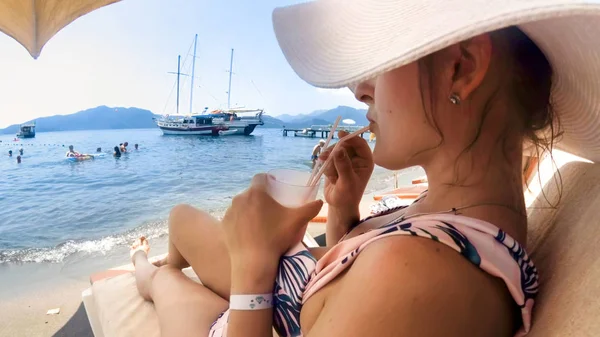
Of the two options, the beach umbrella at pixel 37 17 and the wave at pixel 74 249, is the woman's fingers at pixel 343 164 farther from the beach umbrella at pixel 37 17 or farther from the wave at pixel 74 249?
the wave at pixel 74 249

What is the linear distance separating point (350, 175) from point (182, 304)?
64 centimetres

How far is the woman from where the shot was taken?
17.6 inches

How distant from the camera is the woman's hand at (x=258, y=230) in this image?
0.75 m

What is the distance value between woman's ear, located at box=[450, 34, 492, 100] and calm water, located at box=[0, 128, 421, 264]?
0.53m

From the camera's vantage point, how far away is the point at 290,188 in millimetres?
753

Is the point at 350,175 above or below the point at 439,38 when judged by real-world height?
below

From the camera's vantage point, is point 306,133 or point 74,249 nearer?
point 74,249

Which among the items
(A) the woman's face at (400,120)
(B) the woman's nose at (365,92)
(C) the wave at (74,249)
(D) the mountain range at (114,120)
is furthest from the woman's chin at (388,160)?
(D) the mountain range at (114,120)

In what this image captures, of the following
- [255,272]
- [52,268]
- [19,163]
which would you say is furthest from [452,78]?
[19,163]

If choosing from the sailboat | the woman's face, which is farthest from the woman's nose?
the sailboat

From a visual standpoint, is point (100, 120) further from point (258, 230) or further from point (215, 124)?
point (258, 230)

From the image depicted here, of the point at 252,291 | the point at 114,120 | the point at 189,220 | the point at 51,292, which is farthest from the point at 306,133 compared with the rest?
the point at 114,120

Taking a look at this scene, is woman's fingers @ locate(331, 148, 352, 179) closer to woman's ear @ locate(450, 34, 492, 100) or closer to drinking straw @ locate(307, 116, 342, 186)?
drinking straw @ locate(307, 116, 342, 186)

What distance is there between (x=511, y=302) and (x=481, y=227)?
12 cm
